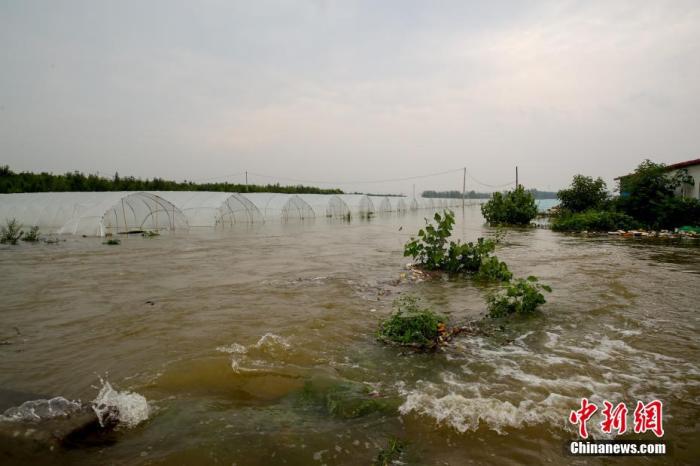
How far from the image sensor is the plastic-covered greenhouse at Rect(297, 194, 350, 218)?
31.0 m

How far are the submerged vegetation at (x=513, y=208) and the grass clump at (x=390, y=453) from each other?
2304 cm

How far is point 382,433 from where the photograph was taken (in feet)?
9.65

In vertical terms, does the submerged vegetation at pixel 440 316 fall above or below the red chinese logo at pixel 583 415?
above

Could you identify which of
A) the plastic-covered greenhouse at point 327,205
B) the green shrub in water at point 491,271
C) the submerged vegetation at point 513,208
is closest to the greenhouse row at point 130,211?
the plastic-covered greenhouse at point 327,205

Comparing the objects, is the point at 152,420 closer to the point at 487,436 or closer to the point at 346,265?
the point at 487,436

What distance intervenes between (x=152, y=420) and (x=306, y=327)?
2381mm

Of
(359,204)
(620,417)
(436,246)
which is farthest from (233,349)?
(359,204)

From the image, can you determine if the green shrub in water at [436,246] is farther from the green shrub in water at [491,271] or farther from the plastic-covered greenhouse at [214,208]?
the plastic-covered greenhouse at [214,208]

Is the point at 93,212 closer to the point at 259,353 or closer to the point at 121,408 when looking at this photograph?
the point at 259,353

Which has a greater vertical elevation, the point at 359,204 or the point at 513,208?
the point at 359,204

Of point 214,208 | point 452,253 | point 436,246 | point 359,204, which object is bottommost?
point 452,253

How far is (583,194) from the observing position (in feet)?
78.8

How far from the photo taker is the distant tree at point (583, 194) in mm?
23703

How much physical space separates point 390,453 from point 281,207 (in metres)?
25.3
